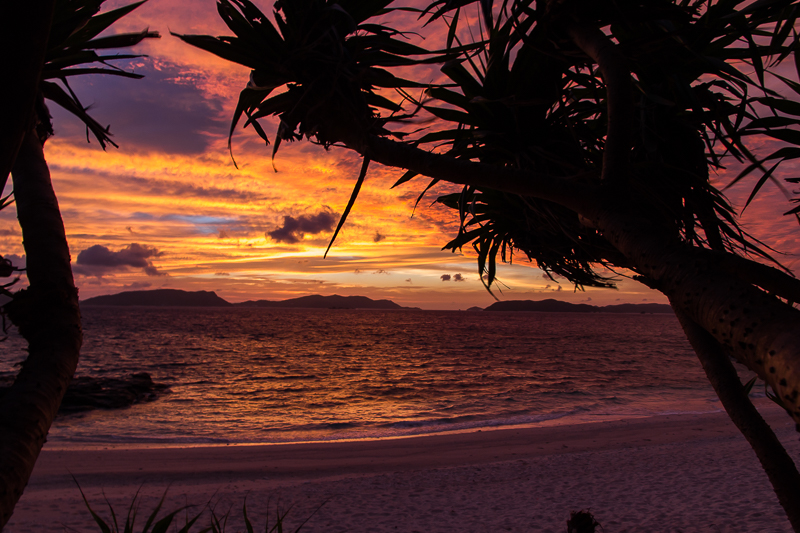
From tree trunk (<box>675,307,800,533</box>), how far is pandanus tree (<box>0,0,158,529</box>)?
2.38 metres

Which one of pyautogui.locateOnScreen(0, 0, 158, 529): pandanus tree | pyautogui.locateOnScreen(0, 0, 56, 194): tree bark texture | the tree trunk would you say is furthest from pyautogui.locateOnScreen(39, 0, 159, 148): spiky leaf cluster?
the tree trunk

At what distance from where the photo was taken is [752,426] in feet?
7.34

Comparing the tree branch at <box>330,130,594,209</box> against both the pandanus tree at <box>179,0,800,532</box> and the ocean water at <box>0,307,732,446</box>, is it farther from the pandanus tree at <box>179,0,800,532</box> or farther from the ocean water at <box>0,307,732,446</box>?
A: the ocean water at <box>0,307,732,446</box>

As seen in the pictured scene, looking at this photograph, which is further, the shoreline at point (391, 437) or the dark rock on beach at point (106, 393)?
the dark rock on beach at point (106, 393)

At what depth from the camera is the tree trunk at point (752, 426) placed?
214 cm

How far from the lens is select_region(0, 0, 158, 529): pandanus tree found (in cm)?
79

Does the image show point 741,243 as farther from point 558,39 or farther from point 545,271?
point 545,271

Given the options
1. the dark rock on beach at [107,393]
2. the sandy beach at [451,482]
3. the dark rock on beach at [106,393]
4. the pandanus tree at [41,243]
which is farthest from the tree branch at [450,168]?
the dark rock on beach at [107,393]

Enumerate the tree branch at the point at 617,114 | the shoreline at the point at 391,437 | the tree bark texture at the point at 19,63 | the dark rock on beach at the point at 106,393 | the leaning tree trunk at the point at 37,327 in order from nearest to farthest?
1. the tree bark texture at the point at 19,63
2. the leaning tree trunk at the point at 37,327
3. the tree branch at the point at 617,114
4. the shoreline at the point at 391,437
5. the dark rock on beach at the point at 106,393

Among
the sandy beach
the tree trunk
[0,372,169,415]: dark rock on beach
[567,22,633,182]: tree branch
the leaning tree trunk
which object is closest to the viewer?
the leaning tree trunk

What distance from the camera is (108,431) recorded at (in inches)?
498

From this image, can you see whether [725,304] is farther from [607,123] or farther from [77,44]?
[77,44]

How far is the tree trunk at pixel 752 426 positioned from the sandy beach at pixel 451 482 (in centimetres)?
457

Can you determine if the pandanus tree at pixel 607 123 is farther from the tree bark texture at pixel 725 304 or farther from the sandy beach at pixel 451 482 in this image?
the sandy beach at pixel 451 482
